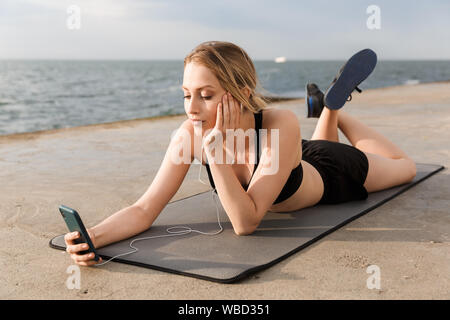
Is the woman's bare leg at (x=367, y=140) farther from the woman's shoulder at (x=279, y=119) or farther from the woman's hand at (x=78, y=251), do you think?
the woman's hand at (x=78, y=251)

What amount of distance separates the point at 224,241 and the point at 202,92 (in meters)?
0.71

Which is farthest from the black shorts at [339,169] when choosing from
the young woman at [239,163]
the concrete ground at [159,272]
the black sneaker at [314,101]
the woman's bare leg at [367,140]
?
the black sneaker at [314,101]

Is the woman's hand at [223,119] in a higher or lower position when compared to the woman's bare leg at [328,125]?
higher

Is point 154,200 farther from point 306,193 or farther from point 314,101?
point 314,101

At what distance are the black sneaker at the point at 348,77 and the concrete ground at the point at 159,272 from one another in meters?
0.75

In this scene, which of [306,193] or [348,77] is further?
[348,77]

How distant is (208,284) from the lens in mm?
1881

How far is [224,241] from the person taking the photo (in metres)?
2.32

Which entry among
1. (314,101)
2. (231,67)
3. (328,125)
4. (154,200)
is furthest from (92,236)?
(314,101)

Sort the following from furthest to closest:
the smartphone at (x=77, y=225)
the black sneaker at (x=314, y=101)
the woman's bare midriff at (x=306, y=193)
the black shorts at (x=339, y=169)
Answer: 1. the black sneaker at (x=314, y=101)
2. the black shorts at (x=339, y=169)
3. the woman's bare midriff at (x=306, y=193)
4. the smartphone at (x=77, y=225)

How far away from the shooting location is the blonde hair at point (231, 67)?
85.2 inches

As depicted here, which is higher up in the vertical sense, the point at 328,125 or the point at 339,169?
the point at 328,125
